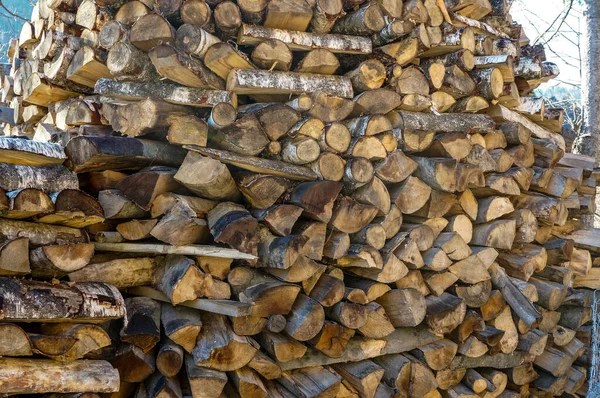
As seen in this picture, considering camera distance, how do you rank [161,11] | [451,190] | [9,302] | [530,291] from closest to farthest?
1. [9,302]
2. [161,11]
3. [451,190]
4. [530,291]

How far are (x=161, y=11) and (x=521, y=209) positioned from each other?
2.35m

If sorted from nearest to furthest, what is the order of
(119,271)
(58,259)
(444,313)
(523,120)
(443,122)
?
(58,259) → (119,271) → (444,313) → (443,122) → (523,120)

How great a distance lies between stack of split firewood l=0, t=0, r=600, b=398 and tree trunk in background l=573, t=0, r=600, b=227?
1.66 metres

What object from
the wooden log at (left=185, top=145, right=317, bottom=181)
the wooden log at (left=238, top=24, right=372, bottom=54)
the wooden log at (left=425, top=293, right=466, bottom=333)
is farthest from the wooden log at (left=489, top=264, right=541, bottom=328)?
the wooden log at (left=238, top=24, right=372, bottom=54)

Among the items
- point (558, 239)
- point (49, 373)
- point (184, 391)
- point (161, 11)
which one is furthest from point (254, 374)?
point (558, 239)

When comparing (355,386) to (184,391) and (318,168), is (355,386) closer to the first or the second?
(184,391)

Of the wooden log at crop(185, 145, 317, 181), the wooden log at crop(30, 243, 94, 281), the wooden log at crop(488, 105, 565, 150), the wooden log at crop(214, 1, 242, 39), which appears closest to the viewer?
the wooden log at crop(30, 243, 94, 281)

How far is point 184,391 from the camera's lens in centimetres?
238

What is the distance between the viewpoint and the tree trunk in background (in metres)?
Result: 4.78

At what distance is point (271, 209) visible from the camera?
8.14 ft

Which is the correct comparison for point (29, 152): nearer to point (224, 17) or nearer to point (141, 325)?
point (141, 325)

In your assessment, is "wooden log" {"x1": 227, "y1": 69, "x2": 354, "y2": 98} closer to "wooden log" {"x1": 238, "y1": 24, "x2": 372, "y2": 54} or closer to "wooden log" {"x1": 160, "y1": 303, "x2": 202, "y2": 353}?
"wooden log" {"x1": 238, "y1": 24, "x2": 372, "y2": 54}

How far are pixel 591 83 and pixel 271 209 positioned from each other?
3.84 meters

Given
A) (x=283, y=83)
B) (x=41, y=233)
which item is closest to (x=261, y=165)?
(x=283, y=83)
